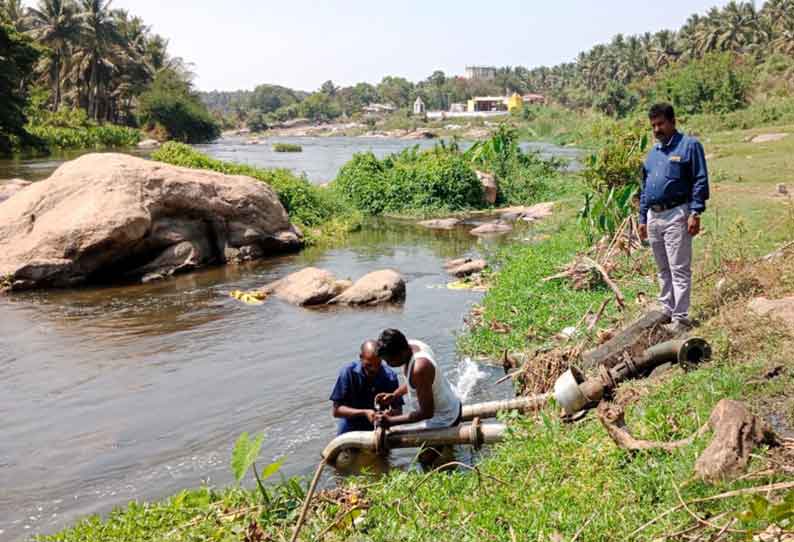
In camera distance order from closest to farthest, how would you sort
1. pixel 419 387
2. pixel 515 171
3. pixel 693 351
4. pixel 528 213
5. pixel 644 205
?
pixel 419 387 < pixel 693 351 < pixel 644 205 < pixel 528 213 < pixel 515 171

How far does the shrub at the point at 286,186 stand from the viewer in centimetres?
2053

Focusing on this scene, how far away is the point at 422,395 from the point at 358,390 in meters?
0.79

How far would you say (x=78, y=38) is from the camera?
199ft

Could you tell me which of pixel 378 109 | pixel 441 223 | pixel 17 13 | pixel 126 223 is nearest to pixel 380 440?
pixel 126 223

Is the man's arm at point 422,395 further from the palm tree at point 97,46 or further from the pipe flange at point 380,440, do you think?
the palm tree at point 97,46

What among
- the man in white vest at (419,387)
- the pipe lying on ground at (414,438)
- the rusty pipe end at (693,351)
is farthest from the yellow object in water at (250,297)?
the rusty pipe end at (693,351)

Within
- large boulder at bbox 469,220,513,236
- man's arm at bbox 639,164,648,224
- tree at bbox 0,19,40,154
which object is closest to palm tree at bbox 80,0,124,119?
tree at bbox 0,19,40,154

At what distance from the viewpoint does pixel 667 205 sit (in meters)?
6.91

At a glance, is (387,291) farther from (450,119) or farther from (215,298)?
(450,119)

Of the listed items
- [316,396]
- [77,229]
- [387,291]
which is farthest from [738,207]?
[77,229]

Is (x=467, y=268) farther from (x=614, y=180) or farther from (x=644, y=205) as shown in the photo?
(x=644, y=205)

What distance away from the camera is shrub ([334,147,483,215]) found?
2398 centimetres

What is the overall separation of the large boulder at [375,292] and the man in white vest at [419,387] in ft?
21.3

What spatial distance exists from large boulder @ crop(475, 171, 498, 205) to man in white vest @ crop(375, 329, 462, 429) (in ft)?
61.7
